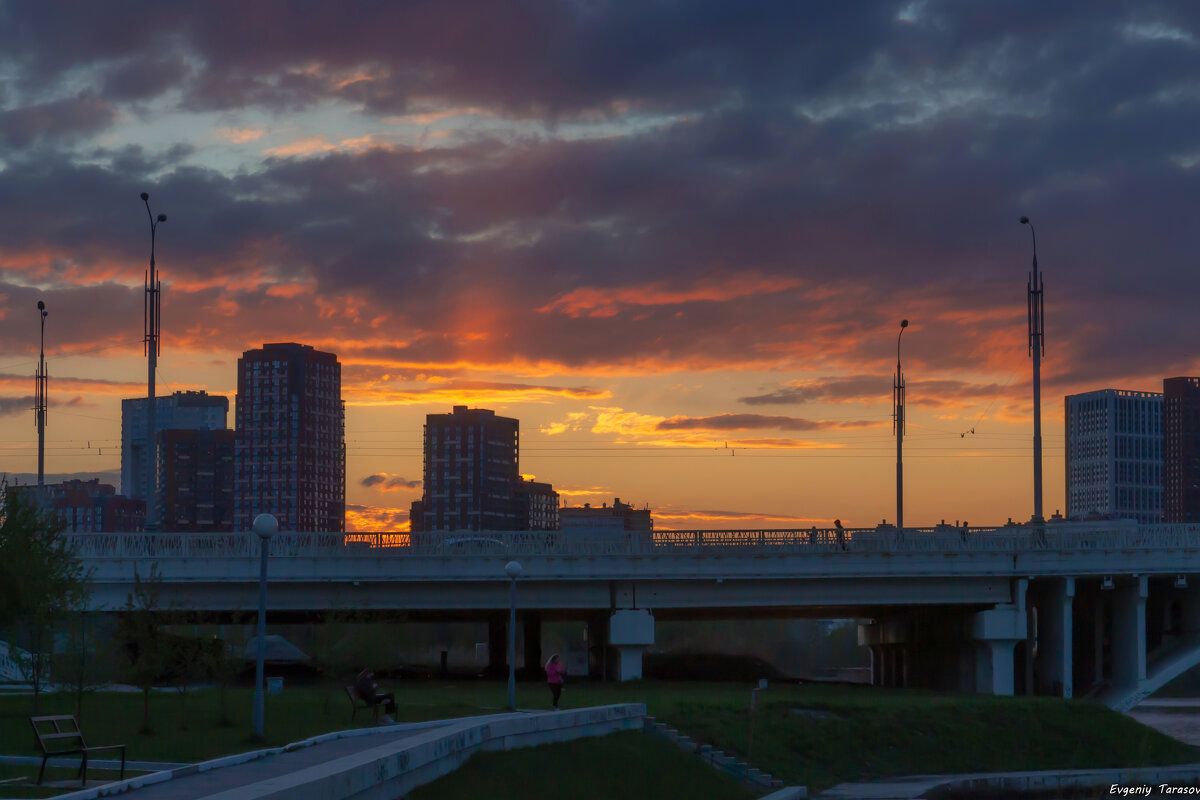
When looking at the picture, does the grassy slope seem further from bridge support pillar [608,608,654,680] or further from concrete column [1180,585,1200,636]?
concrete column [1180,585,1200,636]

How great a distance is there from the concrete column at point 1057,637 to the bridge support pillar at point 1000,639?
2756 millimetres

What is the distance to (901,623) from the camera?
274ft

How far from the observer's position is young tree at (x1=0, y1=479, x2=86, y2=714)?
35.7 metres

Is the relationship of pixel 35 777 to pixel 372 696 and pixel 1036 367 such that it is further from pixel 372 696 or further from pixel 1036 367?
pixel 1036 367

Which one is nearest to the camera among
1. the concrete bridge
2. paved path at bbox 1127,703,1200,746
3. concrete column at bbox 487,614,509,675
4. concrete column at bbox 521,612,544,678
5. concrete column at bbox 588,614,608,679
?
paved path at bbox 1127,703,1200,746

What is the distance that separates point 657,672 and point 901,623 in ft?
77.1

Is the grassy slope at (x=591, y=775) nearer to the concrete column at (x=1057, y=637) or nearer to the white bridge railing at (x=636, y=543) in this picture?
the white bridge railing at (x=636, y=543)

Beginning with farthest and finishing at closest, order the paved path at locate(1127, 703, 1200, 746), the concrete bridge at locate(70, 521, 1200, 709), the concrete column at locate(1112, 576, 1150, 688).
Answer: the concrete column at locate(1112, 576, 1150, 688) → the concrete bridge at locate(70, 521, 1200, 709) → the paved path at locate(1127, 703, 1200, 746)

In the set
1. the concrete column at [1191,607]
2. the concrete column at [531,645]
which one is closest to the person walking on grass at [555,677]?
the concrete column at [1191,607]

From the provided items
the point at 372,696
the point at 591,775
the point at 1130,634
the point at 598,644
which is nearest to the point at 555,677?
the point at 372,696

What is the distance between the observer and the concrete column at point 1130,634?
6738cm

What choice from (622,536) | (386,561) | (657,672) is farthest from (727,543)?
(657,672)

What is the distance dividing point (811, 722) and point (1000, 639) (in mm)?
20274

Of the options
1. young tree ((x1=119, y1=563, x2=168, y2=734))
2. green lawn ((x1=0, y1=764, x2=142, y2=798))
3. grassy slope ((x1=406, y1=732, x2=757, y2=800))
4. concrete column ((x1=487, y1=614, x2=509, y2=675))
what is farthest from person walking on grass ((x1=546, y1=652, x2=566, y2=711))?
concrete column ((x1=487, y1=614, x2=509, y2=675))
